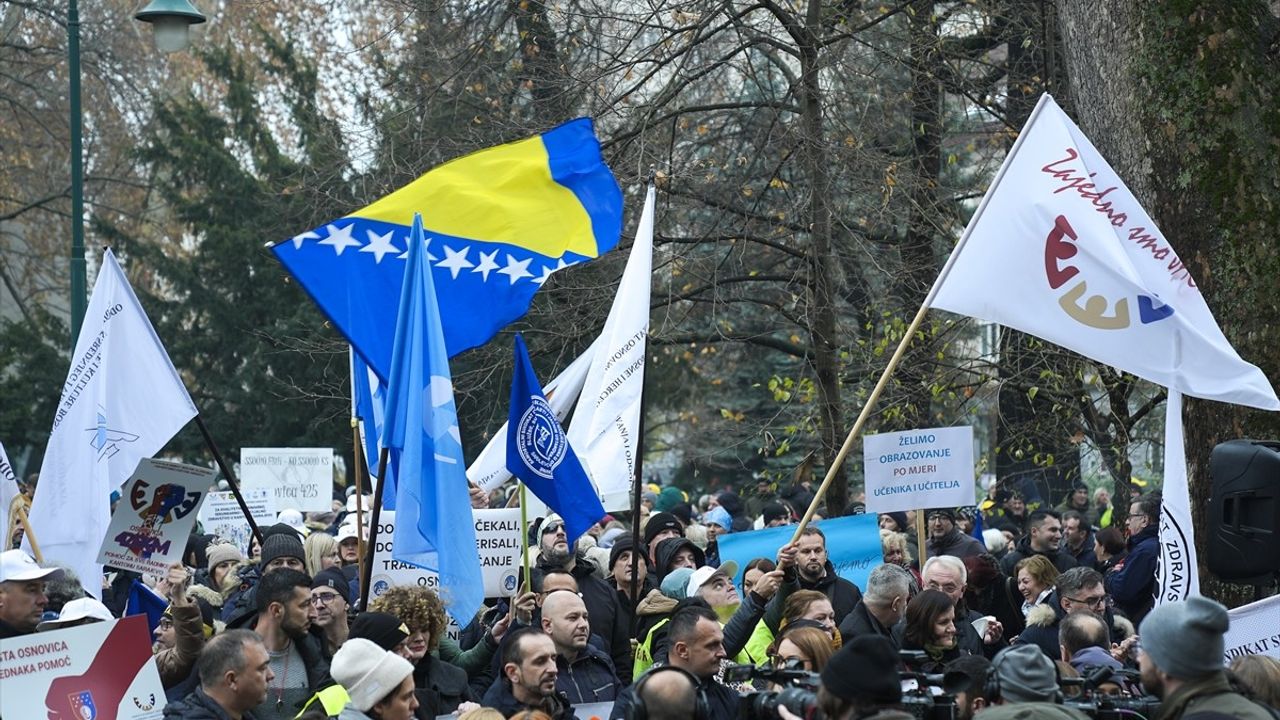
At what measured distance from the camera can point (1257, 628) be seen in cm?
747

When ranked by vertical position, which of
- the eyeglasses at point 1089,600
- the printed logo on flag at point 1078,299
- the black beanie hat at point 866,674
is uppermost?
the printed logo on flag at point 1078,299

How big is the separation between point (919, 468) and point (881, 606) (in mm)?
3095

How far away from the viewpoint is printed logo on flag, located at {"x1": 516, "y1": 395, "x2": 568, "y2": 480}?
8648 millimetres

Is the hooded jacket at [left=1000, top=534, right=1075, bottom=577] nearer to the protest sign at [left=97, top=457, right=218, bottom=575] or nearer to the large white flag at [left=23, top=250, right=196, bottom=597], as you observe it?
the protest sign at [left=97, top=457, right=218, bottom=575]

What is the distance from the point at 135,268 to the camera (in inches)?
1305

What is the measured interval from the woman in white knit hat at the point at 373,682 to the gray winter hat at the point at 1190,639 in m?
2.67

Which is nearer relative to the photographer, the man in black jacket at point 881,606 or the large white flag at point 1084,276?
the large white flag at point 1084,276

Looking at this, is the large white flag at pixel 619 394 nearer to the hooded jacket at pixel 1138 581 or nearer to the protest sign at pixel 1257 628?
the protest sign at pixel 1257 628

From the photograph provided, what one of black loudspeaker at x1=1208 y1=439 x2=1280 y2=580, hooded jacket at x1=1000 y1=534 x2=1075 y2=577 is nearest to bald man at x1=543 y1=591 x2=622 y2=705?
black loudspeaker at x1=1208 y1=439 x2=1280 y2=580

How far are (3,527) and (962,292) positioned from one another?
545 cm

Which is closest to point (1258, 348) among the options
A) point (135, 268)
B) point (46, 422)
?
point (46, 422)

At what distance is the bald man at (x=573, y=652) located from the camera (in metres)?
7.71

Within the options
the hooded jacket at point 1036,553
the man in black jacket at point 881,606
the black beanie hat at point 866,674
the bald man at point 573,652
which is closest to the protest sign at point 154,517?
the bald man at point 573,652

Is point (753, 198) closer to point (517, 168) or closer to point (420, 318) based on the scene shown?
point (517, 168)
